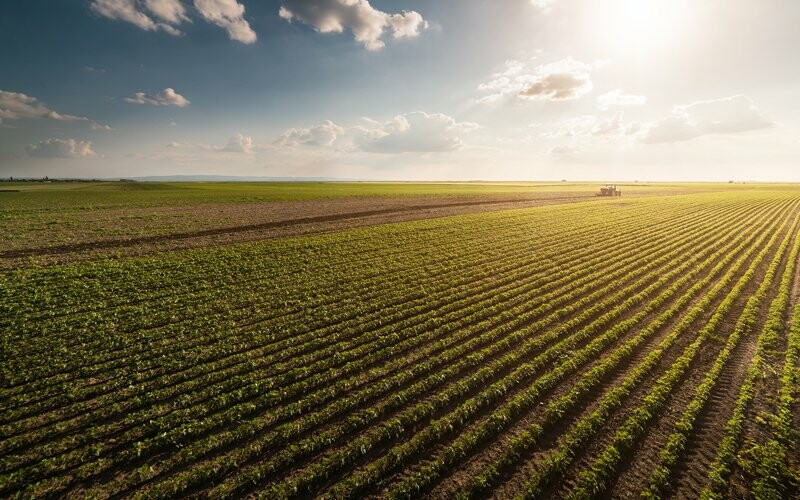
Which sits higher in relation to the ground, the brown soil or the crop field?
the brown soil

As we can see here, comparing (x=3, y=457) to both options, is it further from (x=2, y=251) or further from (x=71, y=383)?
(x=2, y=251)

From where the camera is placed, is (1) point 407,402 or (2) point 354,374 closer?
(1) point 407,402

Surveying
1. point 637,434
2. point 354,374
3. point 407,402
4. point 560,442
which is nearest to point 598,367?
point 637,434

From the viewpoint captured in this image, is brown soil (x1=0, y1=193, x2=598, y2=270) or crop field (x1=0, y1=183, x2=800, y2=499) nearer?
crop field (x1=0, y1=183, x2=800, y2=499)

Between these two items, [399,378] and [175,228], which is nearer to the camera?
[399,378]

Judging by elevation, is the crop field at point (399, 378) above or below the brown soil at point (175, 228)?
below

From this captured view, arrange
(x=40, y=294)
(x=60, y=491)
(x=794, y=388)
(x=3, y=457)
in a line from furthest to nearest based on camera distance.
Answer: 1. (x=40, y=294)
2. (x=794, y=388)
3. (x=3, y=457)
4. (x=60, y=491)

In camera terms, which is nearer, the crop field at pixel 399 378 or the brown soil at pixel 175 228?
the crop field at pixel 399 378

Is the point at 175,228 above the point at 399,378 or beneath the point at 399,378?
above
